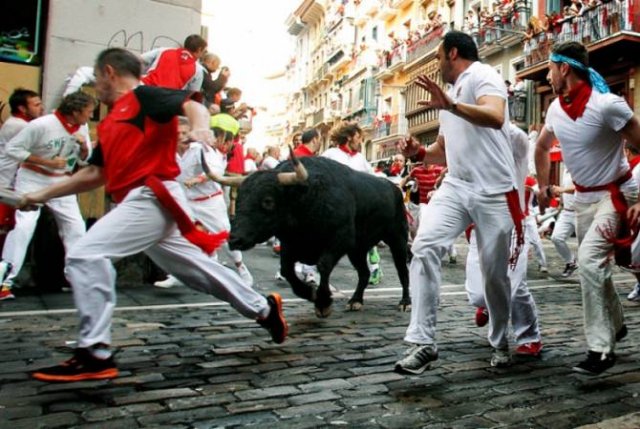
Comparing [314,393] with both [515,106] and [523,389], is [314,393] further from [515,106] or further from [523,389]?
[515,106]

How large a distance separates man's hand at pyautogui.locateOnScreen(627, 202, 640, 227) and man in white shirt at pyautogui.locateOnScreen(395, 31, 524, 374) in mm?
647

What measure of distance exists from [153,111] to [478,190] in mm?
2043

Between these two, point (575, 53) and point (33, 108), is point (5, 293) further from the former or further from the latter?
point (575, 53)

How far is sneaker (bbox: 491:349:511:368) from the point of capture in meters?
4.41

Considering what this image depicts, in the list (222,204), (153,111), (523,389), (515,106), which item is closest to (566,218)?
(222,204)

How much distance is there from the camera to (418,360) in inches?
160

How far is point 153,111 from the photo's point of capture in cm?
408

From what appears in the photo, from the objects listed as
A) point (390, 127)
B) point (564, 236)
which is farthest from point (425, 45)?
point (564, 236)

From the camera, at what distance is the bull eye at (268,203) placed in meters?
5.81

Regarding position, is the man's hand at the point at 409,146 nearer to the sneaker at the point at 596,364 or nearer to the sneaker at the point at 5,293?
the sneaker at the point at 596,364

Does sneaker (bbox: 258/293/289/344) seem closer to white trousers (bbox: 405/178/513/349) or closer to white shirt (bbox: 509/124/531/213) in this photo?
white trousers (bbox: 405/178/513/349)

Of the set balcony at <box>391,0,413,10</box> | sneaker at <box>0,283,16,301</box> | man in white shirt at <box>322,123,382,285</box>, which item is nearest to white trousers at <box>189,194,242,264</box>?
man in white shirt at <box>322,123,382,285</box>

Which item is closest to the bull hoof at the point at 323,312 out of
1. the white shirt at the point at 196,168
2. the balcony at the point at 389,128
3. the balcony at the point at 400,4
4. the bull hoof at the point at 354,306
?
the bull hoof at the point at 354,306

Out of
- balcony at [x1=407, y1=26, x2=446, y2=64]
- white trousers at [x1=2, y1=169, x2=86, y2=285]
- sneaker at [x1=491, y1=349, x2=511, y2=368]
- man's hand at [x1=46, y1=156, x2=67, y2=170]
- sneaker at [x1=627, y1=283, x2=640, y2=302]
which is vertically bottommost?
sneaker at [x1=491, y1=349, x2=511, y2=368]
